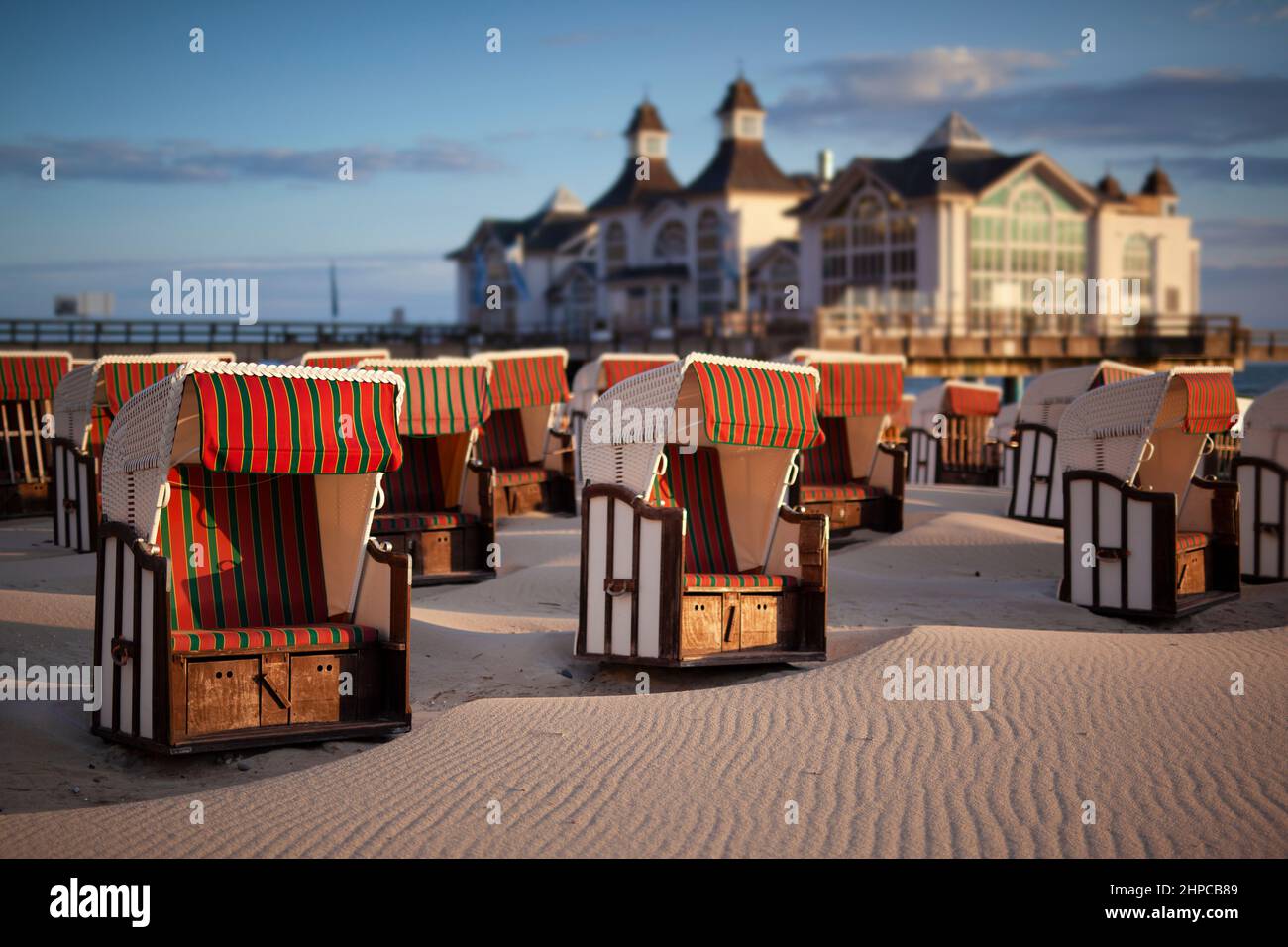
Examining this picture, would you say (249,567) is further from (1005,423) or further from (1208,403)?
(1005,423)

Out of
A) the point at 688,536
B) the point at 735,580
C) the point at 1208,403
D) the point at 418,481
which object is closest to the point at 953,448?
the point at 1208,403

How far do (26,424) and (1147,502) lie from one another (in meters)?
14.9

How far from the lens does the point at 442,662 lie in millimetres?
10992

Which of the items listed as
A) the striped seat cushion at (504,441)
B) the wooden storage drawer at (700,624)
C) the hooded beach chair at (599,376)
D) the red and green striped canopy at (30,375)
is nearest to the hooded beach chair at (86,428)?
the red and green striped canopy at (30,375)

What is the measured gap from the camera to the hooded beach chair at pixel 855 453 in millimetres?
17609

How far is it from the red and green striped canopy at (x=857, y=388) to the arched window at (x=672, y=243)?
206 feet

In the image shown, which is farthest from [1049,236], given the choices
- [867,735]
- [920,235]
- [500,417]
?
[867,735]

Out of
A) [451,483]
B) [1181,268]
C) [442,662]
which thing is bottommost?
[442,662]

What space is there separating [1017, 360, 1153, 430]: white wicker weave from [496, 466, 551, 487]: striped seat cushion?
648 cm

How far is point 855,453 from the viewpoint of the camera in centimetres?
1838

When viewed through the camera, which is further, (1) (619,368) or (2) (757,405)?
(1) (619,368)

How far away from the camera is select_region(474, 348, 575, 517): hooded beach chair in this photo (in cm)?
1870
